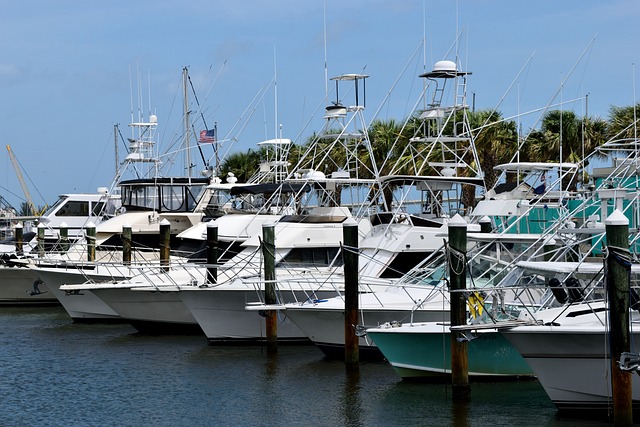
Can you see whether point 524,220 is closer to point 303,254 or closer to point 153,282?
point 303,254

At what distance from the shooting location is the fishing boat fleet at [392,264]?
1872 cm

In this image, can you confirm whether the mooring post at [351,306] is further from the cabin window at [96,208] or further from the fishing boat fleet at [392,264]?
the cabin window at [96,208]

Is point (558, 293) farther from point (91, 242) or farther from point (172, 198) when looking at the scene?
point (172, 198)

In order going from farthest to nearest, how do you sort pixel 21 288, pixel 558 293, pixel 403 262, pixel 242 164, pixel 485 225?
pixel 242 164
pixel 21 288
pixel 403 262
pixel 485 225
pixel 558 293

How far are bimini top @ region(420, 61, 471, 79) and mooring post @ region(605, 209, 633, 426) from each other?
1386cm

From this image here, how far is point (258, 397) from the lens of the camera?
21812 mm

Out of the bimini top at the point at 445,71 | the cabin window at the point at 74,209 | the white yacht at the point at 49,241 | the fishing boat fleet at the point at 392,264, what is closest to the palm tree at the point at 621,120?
the fishing boat fleet at the point at 392,264

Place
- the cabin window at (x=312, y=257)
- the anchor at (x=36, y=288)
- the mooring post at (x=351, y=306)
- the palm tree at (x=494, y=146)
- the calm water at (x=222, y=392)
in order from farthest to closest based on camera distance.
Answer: the palm tree at (x=494, y=146) < the anchor at (x=36, y=288) < the cabin window at (x=312, y=257) < the mooring post at (x=351, y=306) < the calm water at (x=222, y=392)

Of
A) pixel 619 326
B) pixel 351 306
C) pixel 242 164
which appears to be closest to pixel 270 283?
pixel 351 306

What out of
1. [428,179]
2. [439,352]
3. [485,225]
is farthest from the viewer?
[428,179]

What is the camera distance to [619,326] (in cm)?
1664

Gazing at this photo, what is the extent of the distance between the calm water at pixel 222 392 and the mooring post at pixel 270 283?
0.45m

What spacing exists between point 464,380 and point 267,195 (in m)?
17.8

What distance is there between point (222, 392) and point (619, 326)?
28.9 ft
